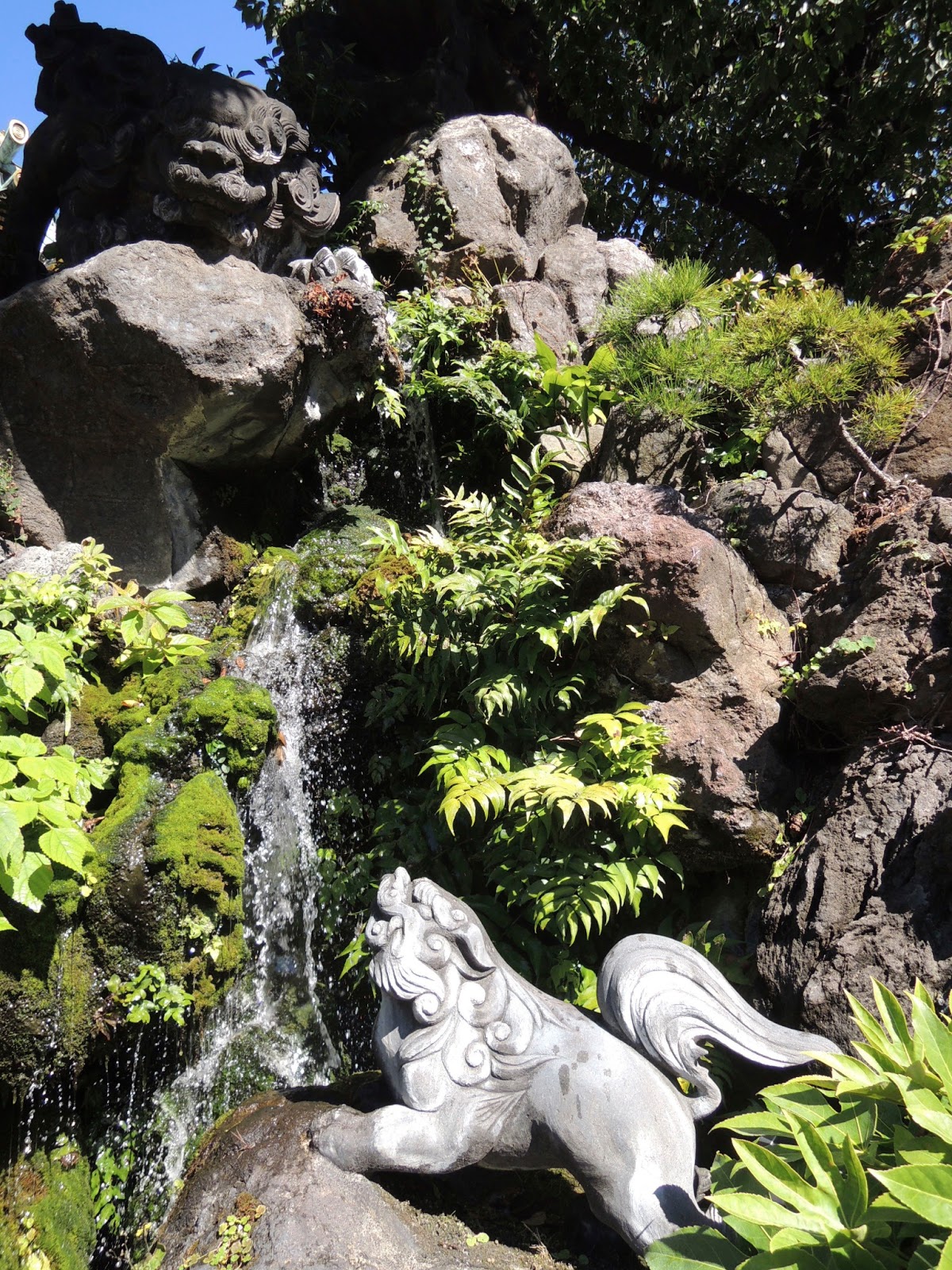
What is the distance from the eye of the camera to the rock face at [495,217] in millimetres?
7895

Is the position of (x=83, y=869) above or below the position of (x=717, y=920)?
above

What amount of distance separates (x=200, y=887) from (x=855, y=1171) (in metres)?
2.94

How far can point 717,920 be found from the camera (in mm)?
4555

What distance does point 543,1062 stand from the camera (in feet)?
10.00

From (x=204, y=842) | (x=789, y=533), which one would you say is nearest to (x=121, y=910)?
(x=204, y=842)

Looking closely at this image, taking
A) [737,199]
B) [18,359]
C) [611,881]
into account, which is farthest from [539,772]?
[737,199]

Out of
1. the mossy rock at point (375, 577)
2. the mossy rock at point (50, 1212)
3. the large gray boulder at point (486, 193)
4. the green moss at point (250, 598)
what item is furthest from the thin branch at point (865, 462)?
the mossy rock at point (50, 1212)

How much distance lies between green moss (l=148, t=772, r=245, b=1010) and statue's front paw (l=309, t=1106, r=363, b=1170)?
1143 millimetres

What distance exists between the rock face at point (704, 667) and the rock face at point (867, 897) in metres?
0.37

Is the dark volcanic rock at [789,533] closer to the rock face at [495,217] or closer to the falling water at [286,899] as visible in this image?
the falling water at [286,899]

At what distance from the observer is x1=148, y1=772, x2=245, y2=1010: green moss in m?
4.05

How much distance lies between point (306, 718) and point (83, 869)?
1.74 m

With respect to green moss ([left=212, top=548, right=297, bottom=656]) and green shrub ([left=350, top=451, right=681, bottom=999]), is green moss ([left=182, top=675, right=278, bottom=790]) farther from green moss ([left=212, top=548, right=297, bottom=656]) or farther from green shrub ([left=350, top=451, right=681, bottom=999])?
green moss ([left=212, top=548, right=297, bottom=656])

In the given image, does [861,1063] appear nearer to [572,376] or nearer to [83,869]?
[83,869]
